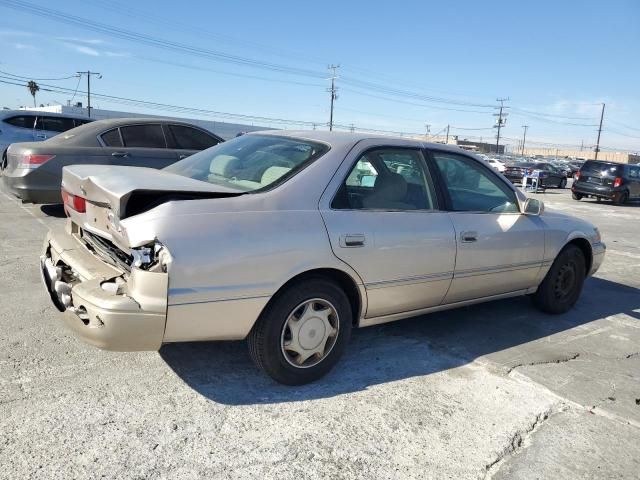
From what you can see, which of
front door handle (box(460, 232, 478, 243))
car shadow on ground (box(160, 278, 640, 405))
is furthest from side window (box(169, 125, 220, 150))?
front door handle (box(460, 232, 478, 243))

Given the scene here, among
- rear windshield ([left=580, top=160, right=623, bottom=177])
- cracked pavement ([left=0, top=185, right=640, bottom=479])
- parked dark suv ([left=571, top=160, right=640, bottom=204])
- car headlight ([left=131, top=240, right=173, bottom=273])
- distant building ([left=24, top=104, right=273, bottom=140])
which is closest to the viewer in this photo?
cracked pavement ([left=0, top=185, right=640, bottom=479])

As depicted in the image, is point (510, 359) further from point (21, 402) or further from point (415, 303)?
point (21, 402)

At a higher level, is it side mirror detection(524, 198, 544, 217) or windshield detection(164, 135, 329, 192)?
windshield detection(164, 135, 329, 192)

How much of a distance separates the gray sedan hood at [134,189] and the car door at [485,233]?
1.73 metres

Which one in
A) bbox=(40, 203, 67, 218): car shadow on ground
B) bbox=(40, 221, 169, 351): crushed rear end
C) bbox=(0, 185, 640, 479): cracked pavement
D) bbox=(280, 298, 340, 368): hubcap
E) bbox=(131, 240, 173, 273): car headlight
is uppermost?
bbox=(131, 240, 173, 273): car headlight

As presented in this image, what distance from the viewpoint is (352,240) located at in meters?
3.13

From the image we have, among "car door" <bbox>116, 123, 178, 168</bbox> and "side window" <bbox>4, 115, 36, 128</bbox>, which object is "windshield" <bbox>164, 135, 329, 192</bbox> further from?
"side window" <bbox>4, 115, 36, 128</bbox>

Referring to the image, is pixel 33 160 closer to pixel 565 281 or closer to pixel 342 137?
pixel 342 137

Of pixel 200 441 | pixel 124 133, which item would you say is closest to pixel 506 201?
pixel 200 441

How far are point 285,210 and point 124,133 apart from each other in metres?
5.49

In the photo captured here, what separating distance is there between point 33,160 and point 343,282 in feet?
18.2

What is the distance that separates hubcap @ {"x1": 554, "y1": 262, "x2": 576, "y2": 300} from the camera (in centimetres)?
484

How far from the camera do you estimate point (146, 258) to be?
256 centimetres

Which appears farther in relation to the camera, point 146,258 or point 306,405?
point 306,405
